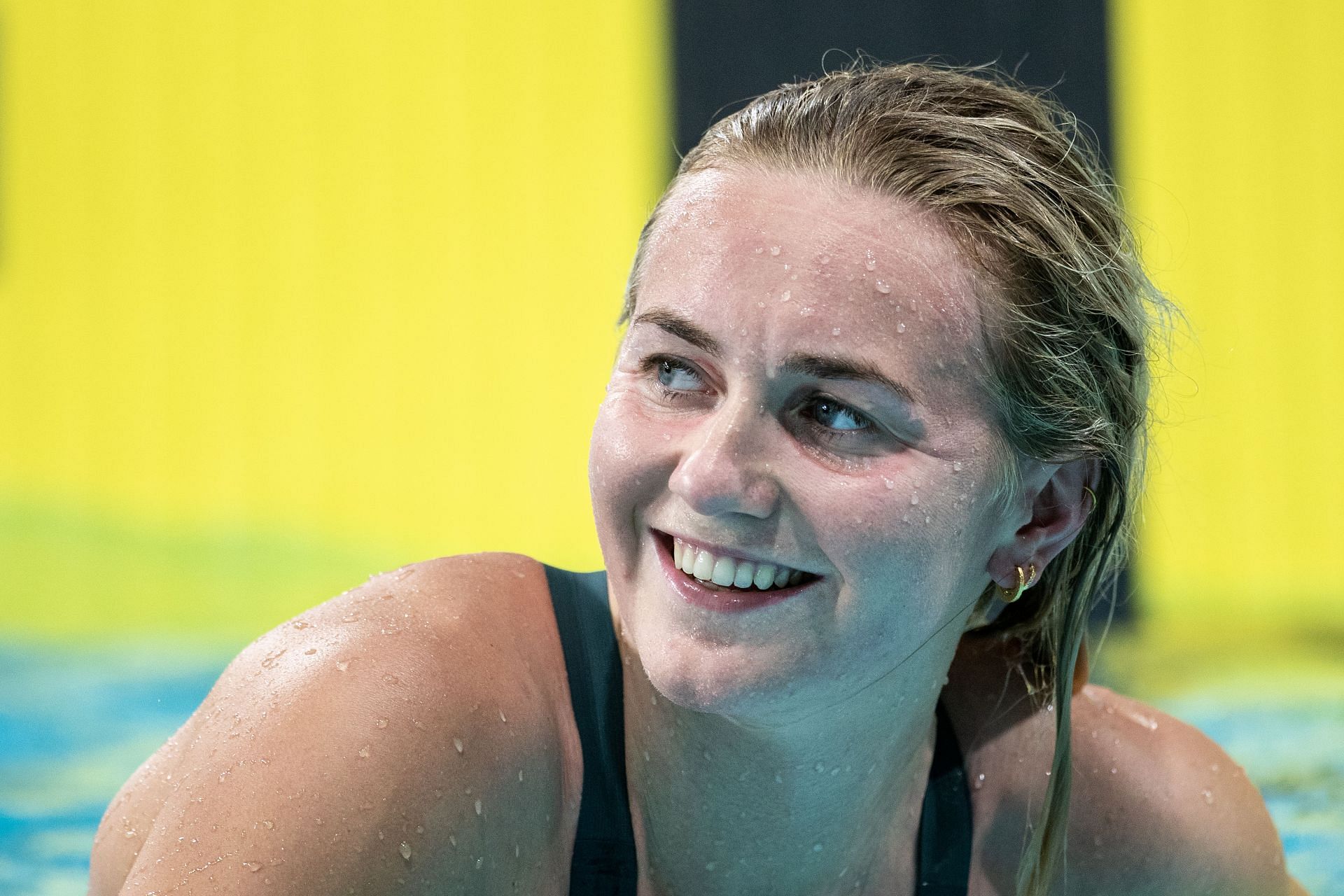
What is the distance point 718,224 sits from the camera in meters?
1.32

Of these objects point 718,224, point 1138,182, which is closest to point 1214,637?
point 1138,182

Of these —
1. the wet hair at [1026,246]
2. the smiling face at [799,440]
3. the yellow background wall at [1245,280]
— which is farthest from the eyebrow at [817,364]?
the yellow background wall at [1245,280]

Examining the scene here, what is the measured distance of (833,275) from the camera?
126 cm

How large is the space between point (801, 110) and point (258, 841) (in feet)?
2.88

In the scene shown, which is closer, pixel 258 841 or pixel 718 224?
pixel 258 841

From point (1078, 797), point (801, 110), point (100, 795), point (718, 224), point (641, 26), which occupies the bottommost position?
point (100, 795)

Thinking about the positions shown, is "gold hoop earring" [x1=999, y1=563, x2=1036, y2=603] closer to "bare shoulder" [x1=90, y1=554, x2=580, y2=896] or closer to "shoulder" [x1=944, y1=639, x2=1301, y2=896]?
"shoulder" [x1=944, y1=639, x2=1301, y2=896]

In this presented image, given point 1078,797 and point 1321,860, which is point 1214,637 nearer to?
point 1321,860

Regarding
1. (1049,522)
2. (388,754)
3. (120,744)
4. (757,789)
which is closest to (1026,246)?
(1049,522)

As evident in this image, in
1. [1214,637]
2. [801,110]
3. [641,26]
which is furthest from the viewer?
[641,26]

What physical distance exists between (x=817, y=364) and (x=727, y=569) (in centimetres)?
20

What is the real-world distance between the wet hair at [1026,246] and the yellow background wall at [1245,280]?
3067 millimetres

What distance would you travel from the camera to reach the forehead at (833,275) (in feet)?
4.10

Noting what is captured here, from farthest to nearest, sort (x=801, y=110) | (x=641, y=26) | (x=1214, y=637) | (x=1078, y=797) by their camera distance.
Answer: (x=641, y=26), (x=1214, y=637), (x=1078, y=797), (x=801, y=110)
